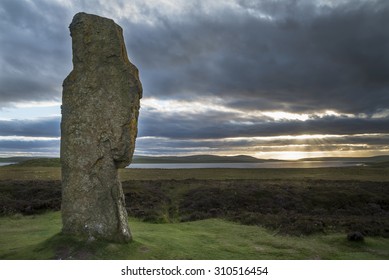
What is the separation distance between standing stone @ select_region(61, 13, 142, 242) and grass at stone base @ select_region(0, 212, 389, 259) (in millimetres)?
739

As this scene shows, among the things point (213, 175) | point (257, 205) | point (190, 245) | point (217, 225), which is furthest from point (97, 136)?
point (213, 175)

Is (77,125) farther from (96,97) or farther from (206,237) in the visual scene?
(206,237)

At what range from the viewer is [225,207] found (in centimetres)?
2648

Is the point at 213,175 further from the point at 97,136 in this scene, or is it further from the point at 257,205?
the point at 97,136

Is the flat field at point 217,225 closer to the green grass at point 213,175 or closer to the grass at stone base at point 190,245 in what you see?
the grass at stone base at point 190,245

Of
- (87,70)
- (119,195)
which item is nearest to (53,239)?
(119,195)

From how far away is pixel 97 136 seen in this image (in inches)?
472

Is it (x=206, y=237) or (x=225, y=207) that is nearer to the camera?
(x=206, y=237)

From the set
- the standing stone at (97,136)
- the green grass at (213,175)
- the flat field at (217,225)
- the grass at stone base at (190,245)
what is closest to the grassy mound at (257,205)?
the flat field at (217,225)

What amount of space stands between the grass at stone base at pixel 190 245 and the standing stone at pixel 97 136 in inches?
29.1

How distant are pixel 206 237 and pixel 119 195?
5.58m

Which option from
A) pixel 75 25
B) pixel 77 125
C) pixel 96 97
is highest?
pixel 75 25

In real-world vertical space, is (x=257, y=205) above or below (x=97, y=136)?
below

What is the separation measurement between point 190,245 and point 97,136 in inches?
226
